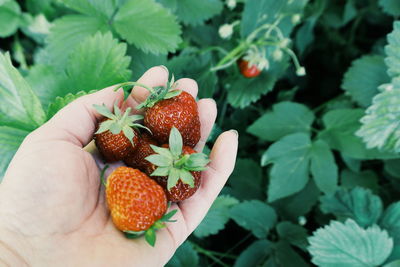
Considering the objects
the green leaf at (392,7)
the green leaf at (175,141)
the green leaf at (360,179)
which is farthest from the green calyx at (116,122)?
the green leaf at (392,7)

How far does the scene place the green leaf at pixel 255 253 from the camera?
5.84ft

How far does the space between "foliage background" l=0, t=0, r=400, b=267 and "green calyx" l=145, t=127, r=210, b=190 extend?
0.43 m

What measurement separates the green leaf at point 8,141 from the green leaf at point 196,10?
105 centimetres

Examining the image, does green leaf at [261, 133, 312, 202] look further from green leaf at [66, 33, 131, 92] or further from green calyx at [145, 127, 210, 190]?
green leaf at [66, 33, 131, 92]

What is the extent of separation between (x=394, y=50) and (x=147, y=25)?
103cm

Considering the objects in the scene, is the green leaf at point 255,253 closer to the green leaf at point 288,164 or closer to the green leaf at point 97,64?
the green leaf at point 288,164

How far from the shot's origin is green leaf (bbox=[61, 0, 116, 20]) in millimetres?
1632

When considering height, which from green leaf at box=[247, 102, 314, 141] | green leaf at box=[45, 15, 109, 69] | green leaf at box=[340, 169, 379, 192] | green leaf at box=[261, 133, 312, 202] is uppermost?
green leaf at box=[45, 15, 109, 69]

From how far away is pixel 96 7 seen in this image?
5.57 ft

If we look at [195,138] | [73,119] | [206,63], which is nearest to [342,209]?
[195,138]

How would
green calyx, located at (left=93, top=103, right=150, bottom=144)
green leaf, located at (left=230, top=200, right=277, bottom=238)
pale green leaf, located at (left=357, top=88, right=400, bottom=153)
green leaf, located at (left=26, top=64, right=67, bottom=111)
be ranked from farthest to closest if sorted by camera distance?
green leaf, located at (left=230, top=200, right=277, bottom=238) < green leaf, located at (left=26, top=64, right=67, bottom=111) < pale green leaf, located at (left=357, top=88, right=400, bottom=153) < green calyx, located at (left=93, top=103, right=150, bottom=144)

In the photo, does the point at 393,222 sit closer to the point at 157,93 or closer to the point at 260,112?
the point at 260,112

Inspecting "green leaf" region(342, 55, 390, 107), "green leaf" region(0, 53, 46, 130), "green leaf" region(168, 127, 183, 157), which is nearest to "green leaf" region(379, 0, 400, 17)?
"green leaf" region(342, 55, 390, 107)

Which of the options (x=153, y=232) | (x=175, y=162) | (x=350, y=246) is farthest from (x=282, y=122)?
(x=153, y=232)
